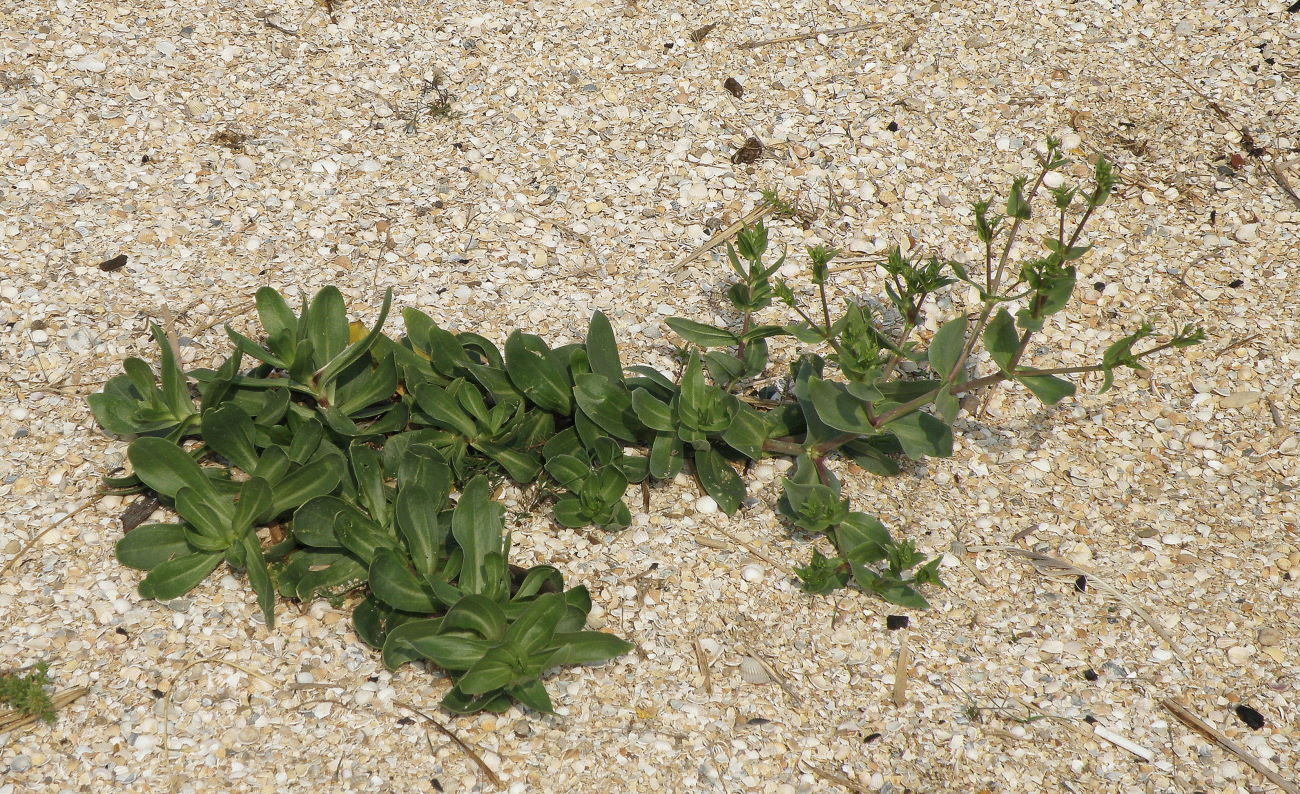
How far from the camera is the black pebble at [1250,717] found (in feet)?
8.95

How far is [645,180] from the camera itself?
4.02m

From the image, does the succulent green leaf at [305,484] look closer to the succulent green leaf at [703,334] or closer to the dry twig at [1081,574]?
the succulent green leaf at [703,334]

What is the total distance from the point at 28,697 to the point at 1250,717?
2.96m

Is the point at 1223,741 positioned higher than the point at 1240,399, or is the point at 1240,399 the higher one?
the point at 1240,399

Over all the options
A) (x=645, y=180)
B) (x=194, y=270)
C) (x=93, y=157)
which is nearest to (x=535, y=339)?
(x=645, y=180)

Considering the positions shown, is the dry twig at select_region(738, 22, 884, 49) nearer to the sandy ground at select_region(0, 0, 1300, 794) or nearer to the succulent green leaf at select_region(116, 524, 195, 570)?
the sandy ground at select_region(0, 0, 1300, 794)

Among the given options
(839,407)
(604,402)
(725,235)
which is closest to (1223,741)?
(839,407)

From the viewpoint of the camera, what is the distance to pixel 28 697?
2.57 metres

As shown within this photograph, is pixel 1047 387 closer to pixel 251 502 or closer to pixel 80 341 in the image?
pixel 251 502

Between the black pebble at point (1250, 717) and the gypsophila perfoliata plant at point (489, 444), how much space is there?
83 centimetres

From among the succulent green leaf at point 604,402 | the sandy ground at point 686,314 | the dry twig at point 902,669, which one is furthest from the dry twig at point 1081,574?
the succulent green leaf at point 604,402

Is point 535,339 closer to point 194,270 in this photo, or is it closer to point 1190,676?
point 194,270

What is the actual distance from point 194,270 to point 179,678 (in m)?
1.55

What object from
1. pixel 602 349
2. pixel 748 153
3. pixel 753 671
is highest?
pixel 748 153
